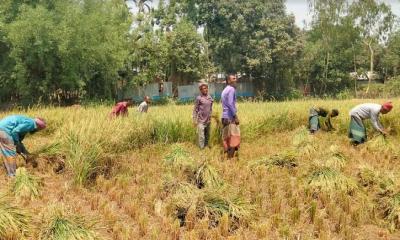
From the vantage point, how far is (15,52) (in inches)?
724

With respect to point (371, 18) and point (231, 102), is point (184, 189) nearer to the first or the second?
point (231, 102)

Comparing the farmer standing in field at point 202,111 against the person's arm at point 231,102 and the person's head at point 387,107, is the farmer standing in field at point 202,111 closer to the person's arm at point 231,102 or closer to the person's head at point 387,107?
the person's arm at point 231,102

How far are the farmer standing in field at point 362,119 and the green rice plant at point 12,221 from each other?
6718 mm

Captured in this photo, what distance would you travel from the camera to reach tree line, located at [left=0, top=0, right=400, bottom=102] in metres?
19.1

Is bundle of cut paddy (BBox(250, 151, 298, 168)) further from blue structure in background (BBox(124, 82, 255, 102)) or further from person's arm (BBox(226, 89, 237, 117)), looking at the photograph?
blue structure in background (BBox(124, 82, 255, 102))

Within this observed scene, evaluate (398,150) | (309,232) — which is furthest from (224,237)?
(398,150)

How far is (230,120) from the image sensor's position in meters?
7.82

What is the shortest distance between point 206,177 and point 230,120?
6.71 ft

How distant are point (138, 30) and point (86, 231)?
22166 mm

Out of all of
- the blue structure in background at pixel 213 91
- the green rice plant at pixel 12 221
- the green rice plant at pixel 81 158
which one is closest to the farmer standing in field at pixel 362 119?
the green rice plant at pixel 81 158

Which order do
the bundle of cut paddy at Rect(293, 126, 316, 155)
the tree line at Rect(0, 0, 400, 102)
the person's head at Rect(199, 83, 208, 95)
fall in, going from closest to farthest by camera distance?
the person's head at Rect(199, 83, 208, 95) < the bundle of cut paddy at Rect(293, 126, 316, 155) < the tree line at Rect(0, 0, 400, 102)

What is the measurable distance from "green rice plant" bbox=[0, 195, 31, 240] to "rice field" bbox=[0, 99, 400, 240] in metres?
0.01

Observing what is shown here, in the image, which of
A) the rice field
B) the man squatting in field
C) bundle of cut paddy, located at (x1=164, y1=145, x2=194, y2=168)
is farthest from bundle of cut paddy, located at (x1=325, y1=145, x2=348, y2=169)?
the man squatting in field

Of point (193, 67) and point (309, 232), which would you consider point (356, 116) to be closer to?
point (309, 232)
